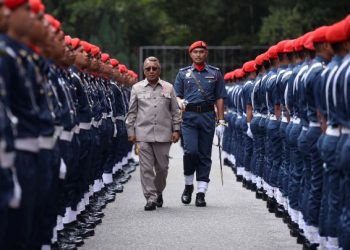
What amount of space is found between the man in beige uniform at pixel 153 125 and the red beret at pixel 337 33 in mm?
6182

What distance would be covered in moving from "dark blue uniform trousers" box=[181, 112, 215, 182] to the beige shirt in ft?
1.61

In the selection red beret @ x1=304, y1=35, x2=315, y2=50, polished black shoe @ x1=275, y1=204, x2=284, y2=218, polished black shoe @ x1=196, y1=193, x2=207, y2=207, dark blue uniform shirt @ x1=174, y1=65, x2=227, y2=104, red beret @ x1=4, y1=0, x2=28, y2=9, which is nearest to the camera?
red beret @ x1=4, y1=0, x2=28, y2=9

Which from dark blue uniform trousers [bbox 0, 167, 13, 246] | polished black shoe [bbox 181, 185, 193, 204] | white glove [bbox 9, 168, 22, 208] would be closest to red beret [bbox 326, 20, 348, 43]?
white glove [bbox 9, 168, 22, 208]

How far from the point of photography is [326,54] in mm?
12172

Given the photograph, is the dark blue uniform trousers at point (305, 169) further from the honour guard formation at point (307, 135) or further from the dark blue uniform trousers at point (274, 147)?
the dark blue uniform trousers at point (274, 147)

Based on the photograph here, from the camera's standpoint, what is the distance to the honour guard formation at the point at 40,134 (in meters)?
8.62

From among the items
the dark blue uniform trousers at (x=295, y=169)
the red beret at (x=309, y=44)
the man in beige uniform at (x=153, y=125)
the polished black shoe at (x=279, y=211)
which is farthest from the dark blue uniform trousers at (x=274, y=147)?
the red beret at (x=309, y=44)

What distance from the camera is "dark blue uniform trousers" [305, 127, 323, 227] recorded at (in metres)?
12.2

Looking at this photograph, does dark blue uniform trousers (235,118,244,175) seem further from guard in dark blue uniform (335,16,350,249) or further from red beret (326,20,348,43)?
guard in dark blue uniform (335,16,350,249)

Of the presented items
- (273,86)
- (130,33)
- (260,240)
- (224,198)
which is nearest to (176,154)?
(224,198)

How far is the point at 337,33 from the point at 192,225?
475cm

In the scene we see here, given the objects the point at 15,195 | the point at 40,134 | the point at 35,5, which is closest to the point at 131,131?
the point at 35,5

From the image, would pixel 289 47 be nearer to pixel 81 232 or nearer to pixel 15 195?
pixel 81 232

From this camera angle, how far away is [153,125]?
56.7ft
